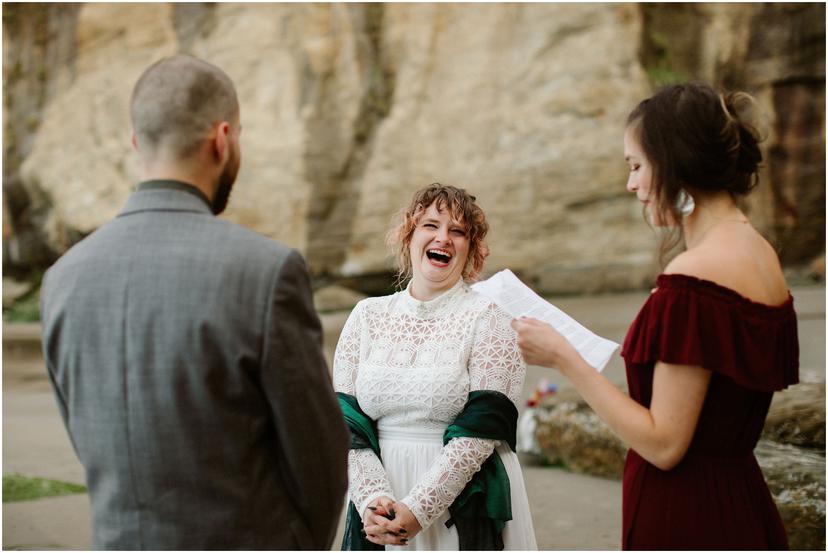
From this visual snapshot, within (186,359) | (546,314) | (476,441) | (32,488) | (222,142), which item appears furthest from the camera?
(32,488)

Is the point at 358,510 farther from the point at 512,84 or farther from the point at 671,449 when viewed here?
the point at 512,84

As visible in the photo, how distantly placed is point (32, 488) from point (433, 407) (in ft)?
14.8

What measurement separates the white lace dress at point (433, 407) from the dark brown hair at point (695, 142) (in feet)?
3.21

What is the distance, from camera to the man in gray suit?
1.67 meters

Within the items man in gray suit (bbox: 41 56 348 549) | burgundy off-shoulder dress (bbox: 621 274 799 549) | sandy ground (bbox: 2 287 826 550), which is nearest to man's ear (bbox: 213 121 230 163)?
man in gray suit (bbox: 41 56 348 549)

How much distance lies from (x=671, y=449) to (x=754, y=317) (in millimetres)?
345

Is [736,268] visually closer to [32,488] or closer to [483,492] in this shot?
[483,492]

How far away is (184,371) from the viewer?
1.67 m

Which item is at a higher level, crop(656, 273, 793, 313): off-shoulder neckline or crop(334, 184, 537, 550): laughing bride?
crop(656, 273, 793, 313): off-shoulder neckline

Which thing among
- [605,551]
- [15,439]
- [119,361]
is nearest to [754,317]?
[119,361]

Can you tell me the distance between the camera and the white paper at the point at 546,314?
86.9 inches

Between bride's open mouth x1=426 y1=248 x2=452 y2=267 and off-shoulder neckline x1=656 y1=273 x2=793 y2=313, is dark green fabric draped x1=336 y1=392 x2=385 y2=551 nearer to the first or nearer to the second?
bride's open mouth x1=426 y1=248 x2=452 y2=267

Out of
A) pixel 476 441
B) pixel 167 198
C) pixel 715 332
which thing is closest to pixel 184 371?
pixel 167 198

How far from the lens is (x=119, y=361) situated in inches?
66.7
